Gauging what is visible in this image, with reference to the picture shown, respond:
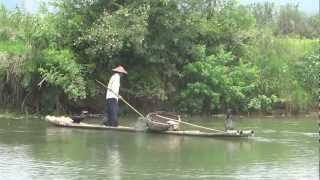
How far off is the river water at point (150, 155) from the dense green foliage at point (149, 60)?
12.0ft

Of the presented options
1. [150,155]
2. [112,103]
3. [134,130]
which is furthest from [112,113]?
[150,155]

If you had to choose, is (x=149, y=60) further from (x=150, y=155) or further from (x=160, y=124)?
(x=150, y=155)

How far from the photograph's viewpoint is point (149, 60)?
23.0 metres

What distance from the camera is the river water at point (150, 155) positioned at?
1159cm

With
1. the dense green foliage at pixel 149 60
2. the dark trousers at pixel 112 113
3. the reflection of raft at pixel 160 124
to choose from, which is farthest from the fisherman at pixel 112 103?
the dense green foliage at pixel 149 60

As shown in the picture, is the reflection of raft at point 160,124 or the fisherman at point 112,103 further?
the fisherman at point 112,103

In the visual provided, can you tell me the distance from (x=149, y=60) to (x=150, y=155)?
31.0 ft

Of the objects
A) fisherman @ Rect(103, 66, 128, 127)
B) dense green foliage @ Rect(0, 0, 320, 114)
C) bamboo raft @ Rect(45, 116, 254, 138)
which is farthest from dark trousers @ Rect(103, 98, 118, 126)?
dense green foliage @ Rect(0, 0, 320, 114)

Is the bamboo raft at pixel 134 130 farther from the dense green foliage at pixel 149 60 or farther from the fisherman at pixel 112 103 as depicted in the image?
the dense green foliage at pixel 149 60

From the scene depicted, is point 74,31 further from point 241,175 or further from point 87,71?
point 241,175

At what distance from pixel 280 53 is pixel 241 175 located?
606 inches

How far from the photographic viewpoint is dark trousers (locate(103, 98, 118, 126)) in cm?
1895

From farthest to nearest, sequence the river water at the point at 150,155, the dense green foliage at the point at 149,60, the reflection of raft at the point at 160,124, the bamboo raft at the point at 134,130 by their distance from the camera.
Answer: the dense green foliage at the point at 149,60, the reflection of raft at the point at 160,124, the bamboo raft at the point at 134,130, the river water at the point at 150,155

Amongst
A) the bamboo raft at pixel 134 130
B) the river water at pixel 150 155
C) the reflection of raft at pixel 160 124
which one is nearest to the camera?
the river water at pixel 150 155
